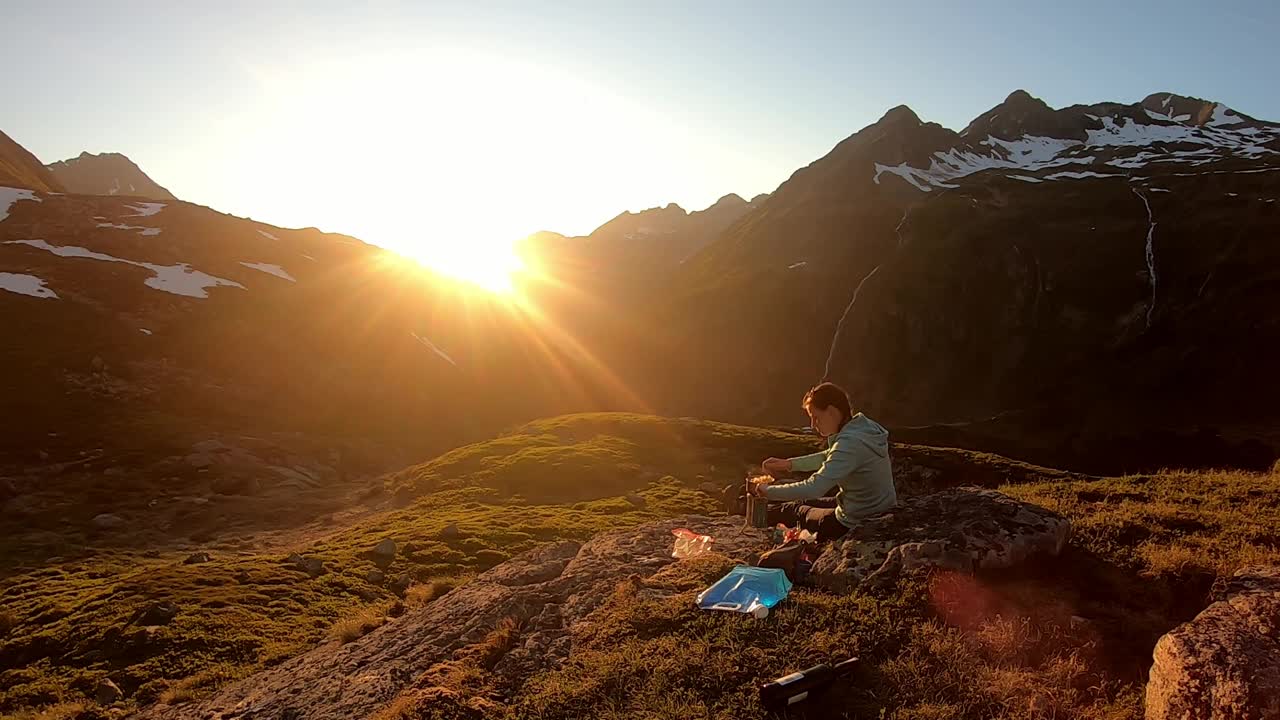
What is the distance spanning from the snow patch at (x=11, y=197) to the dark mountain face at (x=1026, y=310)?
133363 millimetres

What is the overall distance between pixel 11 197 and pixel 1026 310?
681ft

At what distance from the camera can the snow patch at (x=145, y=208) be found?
420 feet

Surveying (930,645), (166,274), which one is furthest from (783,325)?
(930,645)

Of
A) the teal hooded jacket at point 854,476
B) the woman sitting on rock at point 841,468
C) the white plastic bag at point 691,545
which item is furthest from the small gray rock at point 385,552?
the teal hooded jacket at point 854,476

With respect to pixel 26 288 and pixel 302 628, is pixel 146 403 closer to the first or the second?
pixel 26 288

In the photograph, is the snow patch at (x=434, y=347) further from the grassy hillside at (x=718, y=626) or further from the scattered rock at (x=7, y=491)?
the grassy hillside at (x=718, y=626)

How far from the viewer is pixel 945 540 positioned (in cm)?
1005

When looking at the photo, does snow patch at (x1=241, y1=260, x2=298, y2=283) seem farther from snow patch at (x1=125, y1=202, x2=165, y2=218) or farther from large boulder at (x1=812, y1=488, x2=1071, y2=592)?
large boulder at (x1=812, y1=488, x2=1071, y2=592)

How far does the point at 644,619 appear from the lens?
10266mm

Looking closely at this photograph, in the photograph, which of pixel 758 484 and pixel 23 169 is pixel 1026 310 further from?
pixel 23 169

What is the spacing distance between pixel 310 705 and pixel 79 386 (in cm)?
Result: 7687

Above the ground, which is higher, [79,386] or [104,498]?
[79,386]

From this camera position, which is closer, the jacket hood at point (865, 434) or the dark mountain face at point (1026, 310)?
the jacket hood at point (865, 434)

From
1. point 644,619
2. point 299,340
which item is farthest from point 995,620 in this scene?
point 299,340
